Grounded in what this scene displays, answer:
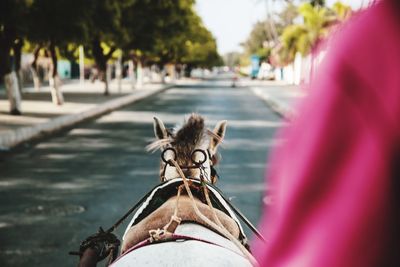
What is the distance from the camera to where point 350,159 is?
0.69 m

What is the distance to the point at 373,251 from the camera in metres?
0.69

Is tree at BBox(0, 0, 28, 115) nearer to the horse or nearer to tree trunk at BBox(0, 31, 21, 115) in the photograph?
tree trunk at BBox(0, 31, 21, 115)

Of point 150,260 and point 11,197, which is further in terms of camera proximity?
point 11,197

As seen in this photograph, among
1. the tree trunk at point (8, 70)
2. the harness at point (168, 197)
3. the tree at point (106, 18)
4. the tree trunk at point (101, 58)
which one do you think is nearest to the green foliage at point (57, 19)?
the tree at point (106, 18)

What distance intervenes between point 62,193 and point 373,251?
24.9 ft

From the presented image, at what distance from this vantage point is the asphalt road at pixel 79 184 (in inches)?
230

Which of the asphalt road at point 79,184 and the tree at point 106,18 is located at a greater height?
the tree at point 106,18

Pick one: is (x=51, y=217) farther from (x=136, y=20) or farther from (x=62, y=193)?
(x=136, y=20)

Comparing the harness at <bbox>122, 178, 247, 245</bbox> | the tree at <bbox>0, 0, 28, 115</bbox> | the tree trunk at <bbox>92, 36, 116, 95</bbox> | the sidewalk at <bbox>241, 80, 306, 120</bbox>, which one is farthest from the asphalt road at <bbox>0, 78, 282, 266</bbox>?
the tree trunk at <bbox>92, 36, 116, 95</bbox>

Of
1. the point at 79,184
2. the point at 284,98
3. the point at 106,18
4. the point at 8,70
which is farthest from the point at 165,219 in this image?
the point at 284,98

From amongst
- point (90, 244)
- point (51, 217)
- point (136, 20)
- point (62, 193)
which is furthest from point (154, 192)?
point (136, 20)

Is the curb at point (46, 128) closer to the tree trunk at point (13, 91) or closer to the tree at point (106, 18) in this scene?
the tree trunk at point (13, 91)

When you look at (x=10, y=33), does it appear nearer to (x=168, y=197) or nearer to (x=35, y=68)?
(x=168, y=197)

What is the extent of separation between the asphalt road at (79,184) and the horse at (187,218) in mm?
1328
